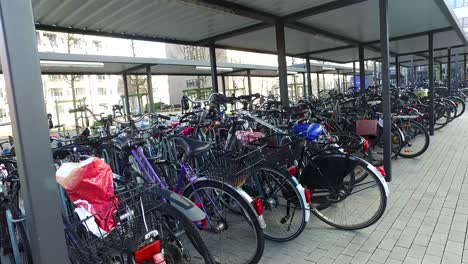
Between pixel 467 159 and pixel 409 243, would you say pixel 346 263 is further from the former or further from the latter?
pixel 467 159

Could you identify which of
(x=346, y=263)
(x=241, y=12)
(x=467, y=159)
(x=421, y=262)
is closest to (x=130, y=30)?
(x=241, y=12)

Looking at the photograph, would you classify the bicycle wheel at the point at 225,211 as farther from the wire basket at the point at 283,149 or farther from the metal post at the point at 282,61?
the metal post at the point at 282,61

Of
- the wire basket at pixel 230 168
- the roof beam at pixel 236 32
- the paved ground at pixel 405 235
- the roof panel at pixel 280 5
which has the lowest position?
the paved ground at pixel 405 235

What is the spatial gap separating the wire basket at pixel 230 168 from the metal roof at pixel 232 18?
2221 millimetres

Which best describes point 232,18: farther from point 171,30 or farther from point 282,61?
point 282,61

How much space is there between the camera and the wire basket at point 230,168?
2.61 meters

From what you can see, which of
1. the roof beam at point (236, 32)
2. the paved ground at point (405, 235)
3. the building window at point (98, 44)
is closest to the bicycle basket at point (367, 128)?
the paved ground at point (405, 235)

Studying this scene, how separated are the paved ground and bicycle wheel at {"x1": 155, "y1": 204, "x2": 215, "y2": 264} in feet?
3.13

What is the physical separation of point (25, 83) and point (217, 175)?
1571 millimetres

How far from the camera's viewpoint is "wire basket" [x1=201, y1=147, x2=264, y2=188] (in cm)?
261

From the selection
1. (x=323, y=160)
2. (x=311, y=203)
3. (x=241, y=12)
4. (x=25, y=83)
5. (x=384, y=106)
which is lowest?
(x=311, y=203)

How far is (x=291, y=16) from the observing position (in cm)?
524

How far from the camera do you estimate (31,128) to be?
135 centimetres

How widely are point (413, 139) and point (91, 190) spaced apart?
5815mm
